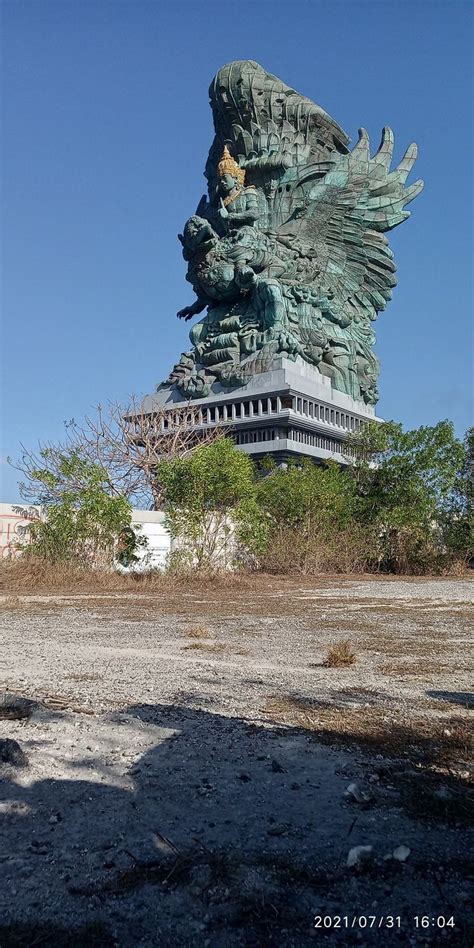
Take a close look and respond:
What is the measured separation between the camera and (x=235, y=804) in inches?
121

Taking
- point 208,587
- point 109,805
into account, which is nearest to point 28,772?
point 109,805

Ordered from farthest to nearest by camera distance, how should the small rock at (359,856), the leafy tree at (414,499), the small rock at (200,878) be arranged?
the leafy tree at (414,499), the small rock at (359,856), the small rock at (200,878)

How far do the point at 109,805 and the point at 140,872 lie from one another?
0.62 m

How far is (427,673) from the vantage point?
6.19 metres

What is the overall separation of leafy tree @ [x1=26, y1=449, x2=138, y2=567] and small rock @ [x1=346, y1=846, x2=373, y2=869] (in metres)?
17.6

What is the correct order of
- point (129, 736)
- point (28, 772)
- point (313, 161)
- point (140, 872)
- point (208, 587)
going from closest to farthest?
point (140, 872) < point (28, 772) < point (129, 736) < point (208, 587) < point (313, 161)

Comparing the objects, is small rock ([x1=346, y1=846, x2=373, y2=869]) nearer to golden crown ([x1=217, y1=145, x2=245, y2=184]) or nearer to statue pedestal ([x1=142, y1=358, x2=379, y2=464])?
statue pedestal ([x1=142, y1=358, x2=379, y2=464])

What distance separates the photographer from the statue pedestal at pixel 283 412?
196ft

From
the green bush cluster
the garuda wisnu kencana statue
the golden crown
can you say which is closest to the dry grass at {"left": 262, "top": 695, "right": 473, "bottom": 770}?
the green bush cluster

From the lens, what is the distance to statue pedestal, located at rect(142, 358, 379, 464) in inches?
2351

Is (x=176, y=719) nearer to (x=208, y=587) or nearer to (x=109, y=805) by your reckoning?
(x=109, y=805)

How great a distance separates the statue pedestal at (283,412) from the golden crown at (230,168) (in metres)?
21.8

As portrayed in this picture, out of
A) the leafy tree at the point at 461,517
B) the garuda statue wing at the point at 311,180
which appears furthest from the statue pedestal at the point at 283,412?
the leafy tree at the point at 461,517

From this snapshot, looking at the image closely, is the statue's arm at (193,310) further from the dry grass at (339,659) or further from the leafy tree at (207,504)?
the dry grass at (339,659)
